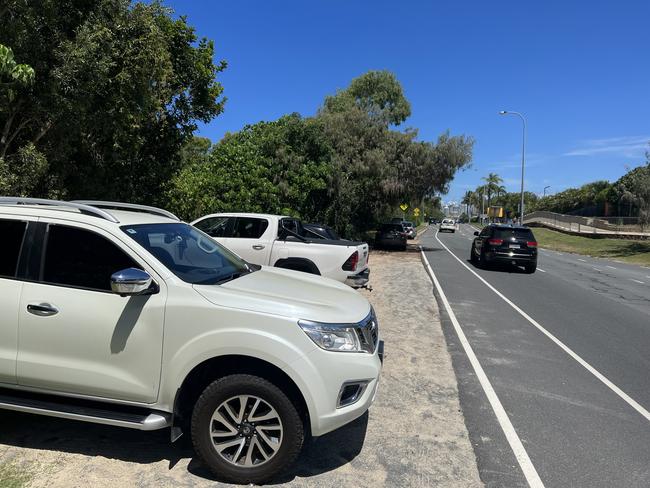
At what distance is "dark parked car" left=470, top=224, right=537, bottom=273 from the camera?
58.5 feet

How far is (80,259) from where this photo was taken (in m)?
3.70

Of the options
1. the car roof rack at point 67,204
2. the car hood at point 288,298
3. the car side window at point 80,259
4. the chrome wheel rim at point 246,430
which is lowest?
the chrome wheel rim at point 246,430

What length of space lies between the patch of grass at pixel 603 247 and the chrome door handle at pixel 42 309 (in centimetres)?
3041

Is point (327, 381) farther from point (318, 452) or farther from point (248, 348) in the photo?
point (318, 452)

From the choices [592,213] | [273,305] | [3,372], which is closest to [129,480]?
[3,372]

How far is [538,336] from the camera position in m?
8.11

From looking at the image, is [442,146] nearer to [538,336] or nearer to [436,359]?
[538,336]

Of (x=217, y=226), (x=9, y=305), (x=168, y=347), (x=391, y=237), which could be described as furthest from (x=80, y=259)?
(x=391, y=237)

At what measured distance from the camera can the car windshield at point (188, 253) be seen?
3.78m

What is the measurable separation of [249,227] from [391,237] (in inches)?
756

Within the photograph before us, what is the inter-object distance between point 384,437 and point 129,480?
6.60 ft

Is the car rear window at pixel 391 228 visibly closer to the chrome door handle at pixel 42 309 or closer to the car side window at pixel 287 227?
the car side window at pixel 287 227

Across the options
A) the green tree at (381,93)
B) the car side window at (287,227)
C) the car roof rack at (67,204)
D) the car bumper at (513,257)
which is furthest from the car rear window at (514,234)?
the green tree at (381,93)

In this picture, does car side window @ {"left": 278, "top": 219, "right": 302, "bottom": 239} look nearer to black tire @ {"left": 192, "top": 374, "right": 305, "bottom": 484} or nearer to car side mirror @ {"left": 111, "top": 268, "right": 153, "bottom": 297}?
car side mirror @ {"left": 111, "top": 268, "right": 153, "bottom": 297}
